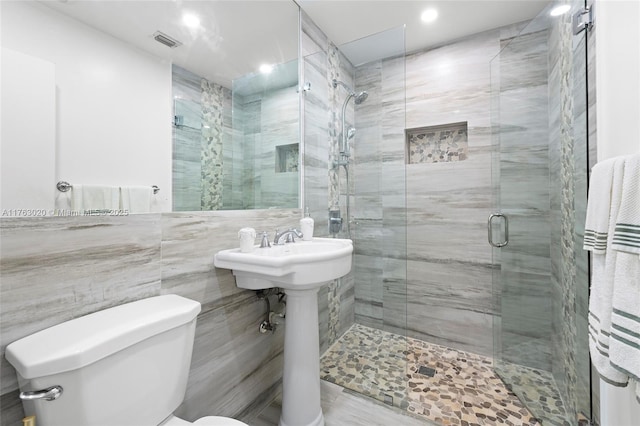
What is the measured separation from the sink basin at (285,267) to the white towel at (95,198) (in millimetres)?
474

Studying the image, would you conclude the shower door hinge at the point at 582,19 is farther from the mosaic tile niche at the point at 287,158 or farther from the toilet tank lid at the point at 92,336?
the toilet tank lid at the point at 92,336

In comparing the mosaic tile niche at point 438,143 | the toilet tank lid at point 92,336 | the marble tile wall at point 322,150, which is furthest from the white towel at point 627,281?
the mosaic tile niche at point 438,143

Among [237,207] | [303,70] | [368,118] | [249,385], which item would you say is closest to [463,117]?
[368,118]

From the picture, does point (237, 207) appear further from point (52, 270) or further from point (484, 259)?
point (484, 259)

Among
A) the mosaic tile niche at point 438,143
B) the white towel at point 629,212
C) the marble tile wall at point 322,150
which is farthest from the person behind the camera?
the mosaic tile niche at point 438,143

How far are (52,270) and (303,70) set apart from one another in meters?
1.79

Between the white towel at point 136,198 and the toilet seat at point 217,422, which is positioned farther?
the white towel at point 136,198

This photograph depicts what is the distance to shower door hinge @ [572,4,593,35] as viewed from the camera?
3.80 feet

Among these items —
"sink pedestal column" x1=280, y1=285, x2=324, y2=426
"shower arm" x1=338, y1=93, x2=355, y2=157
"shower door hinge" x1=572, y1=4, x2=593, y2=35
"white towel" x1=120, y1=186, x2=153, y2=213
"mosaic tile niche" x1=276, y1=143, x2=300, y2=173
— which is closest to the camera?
"white towel" x1=120, y1=186, x2=153, y2=213

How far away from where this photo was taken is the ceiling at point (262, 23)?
1115 mm

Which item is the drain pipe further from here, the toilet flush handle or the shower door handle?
the shower door handle

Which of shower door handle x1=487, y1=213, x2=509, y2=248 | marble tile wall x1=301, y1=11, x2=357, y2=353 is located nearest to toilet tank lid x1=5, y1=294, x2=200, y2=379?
marble tile wall x1=301, y1=11, x2=357, y2=353

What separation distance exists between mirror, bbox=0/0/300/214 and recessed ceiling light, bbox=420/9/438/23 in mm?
901

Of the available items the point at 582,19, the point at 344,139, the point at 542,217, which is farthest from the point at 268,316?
the point at 582,19
